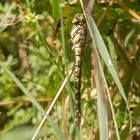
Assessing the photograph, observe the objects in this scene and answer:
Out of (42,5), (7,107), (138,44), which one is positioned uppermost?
(42,5)

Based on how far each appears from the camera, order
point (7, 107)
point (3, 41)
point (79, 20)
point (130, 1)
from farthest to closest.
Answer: point (3, 41) < point (7, 107) < point (130, 1) < point (79, 20)

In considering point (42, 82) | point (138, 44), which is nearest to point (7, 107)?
point (42, 82)

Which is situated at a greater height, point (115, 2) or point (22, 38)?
point (115, 2)

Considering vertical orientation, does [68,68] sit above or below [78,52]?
below

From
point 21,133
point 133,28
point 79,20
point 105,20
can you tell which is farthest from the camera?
point 133,28

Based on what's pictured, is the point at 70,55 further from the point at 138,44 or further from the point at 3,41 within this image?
the point at 3,41

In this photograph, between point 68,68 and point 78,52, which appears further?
point 68,68

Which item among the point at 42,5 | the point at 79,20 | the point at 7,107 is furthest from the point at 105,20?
the point at 7,107

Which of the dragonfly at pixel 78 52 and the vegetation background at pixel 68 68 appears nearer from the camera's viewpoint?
the dragonfly at pixel 78 52

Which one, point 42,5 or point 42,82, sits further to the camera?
point 42,82

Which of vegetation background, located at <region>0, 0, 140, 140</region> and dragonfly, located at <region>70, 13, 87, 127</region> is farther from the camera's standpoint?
vegetation background, located at <region>0, 0, 140, 140</region>
